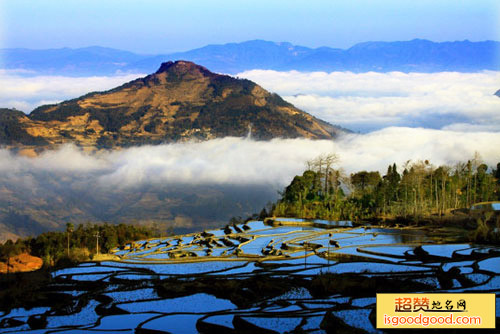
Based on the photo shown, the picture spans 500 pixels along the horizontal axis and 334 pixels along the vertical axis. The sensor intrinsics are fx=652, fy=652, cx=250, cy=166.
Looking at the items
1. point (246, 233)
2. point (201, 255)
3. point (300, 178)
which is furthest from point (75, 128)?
point (201, 255)

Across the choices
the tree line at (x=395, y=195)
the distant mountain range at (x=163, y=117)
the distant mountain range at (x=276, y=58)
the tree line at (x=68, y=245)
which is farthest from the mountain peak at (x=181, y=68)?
the tree line at (x=68, y=245)

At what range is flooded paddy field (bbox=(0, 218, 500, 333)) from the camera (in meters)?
20.0

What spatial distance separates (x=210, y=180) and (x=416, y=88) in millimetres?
79816

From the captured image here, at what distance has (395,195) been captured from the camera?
46.1 meters

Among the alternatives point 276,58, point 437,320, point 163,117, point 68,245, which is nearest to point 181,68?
point 163,117

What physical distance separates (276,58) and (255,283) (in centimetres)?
16413

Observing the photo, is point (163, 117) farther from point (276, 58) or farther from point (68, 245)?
point (276, 58)

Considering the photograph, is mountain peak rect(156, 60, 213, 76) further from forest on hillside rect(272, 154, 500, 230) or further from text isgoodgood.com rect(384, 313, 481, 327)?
text isgoodgood.com rect(384, 313, 481, 327)

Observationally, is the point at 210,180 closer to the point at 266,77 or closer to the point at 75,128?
the point at 75,128

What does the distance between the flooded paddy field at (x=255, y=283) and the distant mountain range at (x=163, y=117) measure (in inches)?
2655

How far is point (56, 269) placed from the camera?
29.6 metres

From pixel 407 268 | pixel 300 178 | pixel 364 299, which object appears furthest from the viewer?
pixel 300 178

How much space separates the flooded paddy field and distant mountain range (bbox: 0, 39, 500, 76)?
3863 inches

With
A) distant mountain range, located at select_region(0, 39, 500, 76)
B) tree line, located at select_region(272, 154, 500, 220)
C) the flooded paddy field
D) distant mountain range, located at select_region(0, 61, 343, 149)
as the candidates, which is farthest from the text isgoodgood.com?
distant mountain range, located at select_region(0, 39, 500, 76)
